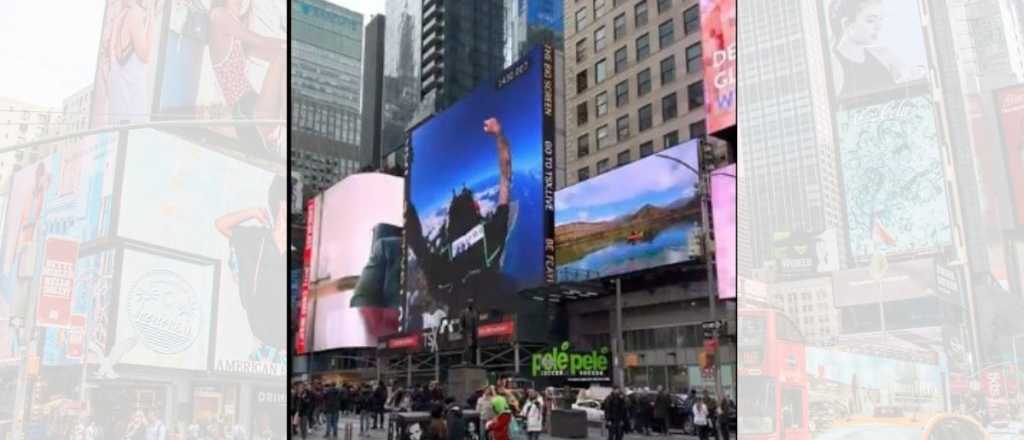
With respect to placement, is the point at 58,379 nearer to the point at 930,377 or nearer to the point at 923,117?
the point at 930,377

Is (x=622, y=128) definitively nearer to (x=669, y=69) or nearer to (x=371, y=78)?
(x=669, y=69)

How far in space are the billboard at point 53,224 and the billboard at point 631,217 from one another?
59.5 ft

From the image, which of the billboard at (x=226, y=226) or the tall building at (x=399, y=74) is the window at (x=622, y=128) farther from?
the billboard at (x=226, y=226)

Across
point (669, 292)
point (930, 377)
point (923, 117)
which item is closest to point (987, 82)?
point (923, 117)

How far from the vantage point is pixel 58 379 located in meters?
5.94

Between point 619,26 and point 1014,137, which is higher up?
point 619,26

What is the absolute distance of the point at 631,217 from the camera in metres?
26.8

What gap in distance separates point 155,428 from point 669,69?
85.9 feet

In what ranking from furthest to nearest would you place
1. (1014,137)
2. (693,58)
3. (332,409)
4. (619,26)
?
(619,26), (693,58), (332,409), (1014,137)

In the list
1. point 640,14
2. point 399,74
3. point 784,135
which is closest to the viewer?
point 784,135

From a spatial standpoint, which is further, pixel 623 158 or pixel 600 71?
pixel 600 71

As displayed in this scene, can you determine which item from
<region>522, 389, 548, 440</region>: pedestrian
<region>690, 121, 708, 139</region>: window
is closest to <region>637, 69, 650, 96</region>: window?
<region>690, 121, 708, 139</region>: window

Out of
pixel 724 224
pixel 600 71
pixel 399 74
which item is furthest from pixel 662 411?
pixel 399 74

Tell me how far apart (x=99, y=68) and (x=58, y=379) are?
2515 millimetres
